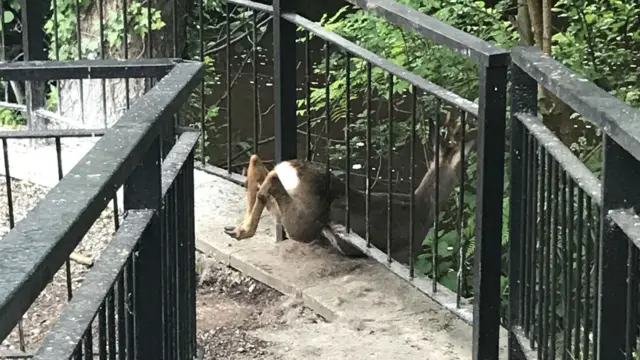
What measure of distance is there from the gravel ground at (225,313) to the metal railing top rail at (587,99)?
1.50 meters

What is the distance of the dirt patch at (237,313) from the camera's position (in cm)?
401

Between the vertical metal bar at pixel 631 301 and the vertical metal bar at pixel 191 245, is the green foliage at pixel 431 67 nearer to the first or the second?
the vertical metal bar at pixel 191 245

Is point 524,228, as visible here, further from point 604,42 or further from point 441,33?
point 604,42

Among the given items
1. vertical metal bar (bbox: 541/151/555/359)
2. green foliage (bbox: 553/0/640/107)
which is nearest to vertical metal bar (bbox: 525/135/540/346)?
vertical metal bar (bbox: 541/151/555/359)

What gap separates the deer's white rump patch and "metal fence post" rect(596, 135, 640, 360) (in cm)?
231

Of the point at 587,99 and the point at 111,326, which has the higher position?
the point at 587,99

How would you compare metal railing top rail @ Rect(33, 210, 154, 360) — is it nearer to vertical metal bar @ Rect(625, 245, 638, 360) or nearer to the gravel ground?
vertical metal bar @ Rect(625, 245, 638, 360)

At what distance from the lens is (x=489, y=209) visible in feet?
11.1

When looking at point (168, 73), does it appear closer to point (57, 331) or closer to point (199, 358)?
point (199, 358)

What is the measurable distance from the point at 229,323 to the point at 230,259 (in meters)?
0.48

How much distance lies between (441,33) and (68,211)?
7.12ft

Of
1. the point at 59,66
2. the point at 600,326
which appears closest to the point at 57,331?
the point at 600,326

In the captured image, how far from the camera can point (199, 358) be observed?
3.19 meters

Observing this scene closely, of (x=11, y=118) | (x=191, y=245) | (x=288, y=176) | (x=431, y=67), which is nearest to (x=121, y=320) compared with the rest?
(x=191, y=245)
